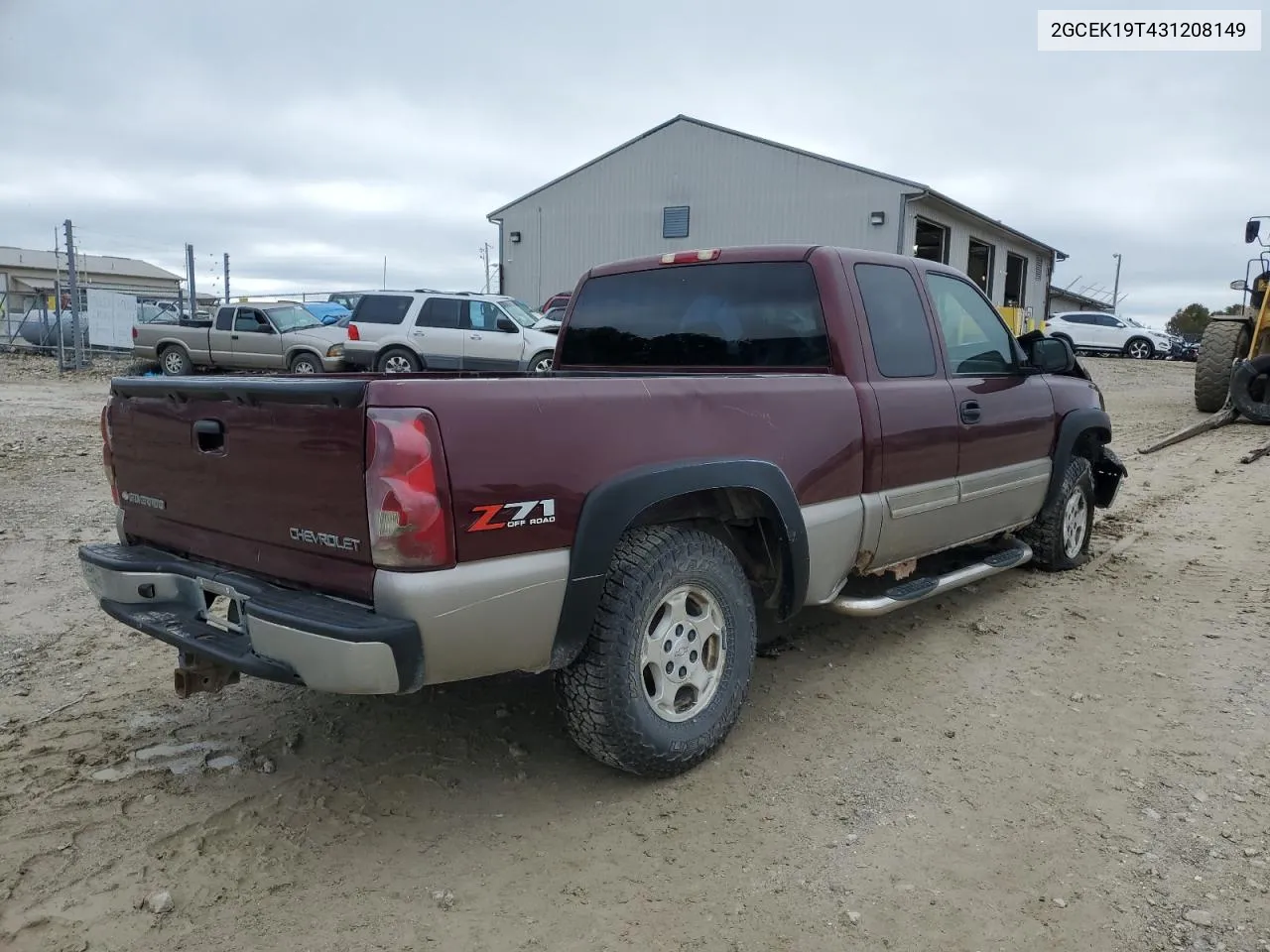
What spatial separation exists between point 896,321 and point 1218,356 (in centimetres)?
1207

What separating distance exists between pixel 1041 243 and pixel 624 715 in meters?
34.3

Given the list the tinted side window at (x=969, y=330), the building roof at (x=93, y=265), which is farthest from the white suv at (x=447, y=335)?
the building roof at (x=93, y=265)

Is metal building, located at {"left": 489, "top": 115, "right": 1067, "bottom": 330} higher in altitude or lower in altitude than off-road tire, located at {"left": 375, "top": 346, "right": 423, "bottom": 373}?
higher

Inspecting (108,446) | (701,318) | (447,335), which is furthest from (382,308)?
(108,446)

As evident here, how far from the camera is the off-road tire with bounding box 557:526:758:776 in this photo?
2.94 meters

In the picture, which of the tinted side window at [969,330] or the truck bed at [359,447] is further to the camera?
the tinted side window at [969,330]

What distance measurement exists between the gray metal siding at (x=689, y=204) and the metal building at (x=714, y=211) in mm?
28

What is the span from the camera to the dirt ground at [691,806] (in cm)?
250

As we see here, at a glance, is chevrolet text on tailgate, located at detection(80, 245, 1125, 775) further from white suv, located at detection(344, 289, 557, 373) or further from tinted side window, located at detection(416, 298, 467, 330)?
tinted side window, located at detection(416, 298, 467, 330)

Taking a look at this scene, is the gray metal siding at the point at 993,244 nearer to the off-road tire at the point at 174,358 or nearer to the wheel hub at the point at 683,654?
the off-road tire at the point at 174,358

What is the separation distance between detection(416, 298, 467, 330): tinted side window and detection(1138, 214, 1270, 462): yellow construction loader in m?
11.4

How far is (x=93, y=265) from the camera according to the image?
67000mm

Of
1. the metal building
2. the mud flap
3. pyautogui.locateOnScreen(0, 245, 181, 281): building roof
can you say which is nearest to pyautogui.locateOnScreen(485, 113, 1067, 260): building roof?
the metal building

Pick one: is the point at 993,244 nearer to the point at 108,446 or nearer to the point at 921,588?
the point at 921,588
